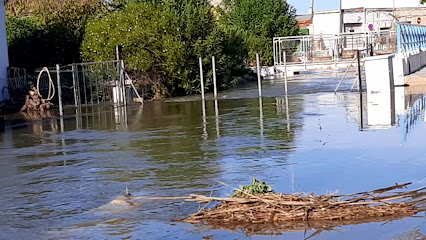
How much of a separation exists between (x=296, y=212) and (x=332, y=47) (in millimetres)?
44887

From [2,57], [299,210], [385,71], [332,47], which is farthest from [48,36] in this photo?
[299,210]

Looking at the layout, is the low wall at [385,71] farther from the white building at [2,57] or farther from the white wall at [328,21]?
the white wall at [328,21]

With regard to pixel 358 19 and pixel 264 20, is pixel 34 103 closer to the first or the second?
pixel 264 20

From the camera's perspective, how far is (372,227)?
25.8 feet

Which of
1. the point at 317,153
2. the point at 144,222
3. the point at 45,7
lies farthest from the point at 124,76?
the point at 144,222

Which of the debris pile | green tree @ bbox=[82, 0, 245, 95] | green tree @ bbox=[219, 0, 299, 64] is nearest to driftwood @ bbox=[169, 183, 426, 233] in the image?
the debris pile

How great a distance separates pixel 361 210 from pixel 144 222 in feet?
8.73

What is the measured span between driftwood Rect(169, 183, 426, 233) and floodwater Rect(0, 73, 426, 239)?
22 cm

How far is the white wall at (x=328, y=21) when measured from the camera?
76.1 meters

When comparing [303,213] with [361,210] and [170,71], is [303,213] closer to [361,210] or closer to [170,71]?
[361,210]

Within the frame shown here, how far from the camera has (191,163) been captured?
1323 cm

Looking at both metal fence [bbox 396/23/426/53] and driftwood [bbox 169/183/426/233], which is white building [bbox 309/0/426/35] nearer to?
metal fence [bbox 396/23/426/53]

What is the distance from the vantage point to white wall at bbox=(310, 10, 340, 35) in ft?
250

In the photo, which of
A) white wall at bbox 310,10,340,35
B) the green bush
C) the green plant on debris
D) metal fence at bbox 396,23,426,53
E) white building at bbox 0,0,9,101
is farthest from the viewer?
white wall at bbox 310,10,340,35
